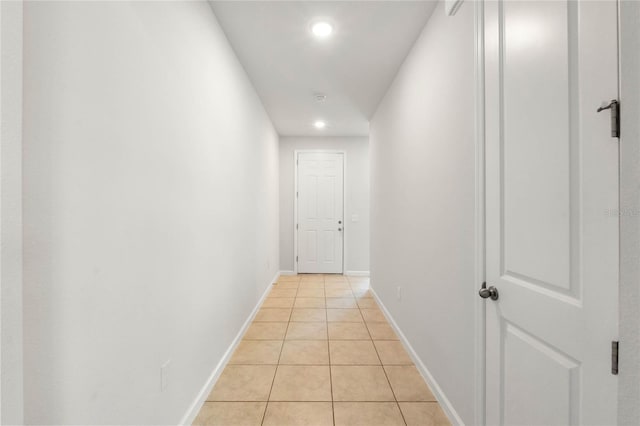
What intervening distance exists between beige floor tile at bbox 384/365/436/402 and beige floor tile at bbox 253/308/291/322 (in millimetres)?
1380

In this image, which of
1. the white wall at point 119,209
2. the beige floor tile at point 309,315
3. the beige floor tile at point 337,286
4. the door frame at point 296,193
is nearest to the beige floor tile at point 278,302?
the beige floor tile at point 309,315

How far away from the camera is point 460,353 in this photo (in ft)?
5.01

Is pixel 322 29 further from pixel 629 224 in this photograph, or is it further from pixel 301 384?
pixel 301 384

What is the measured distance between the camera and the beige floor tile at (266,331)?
8.88 ft

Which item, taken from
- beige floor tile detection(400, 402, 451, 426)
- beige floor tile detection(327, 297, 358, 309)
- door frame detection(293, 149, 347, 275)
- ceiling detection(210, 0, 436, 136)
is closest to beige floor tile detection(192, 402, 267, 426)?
beige floor tile detection(400, 402, 451, 426)

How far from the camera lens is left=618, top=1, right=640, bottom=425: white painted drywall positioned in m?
0.55

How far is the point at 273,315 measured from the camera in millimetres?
3283

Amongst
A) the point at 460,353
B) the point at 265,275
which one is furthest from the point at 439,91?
the point at 265,275

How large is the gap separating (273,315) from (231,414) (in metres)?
1.60

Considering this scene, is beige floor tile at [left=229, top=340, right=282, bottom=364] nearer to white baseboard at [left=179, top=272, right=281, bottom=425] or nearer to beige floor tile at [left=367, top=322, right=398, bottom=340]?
white baseboard at [left=179, top=272, right=281, bottom=425]

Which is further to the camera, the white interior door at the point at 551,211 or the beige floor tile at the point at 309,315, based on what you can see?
the beige floor tile at the point at 309,315

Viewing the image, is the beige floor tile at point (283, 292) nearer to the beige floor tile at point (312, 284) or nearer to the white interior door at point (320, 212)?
the beige floor tile at point (312, 284)

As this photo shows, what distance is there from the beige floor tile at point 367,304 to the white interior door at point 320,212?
60.9 inches

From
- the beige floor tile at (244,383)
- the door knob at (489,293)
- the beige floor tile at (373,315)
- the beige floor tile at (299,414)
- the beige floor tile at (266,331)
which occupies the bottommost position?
the beige floor tile at (373,315)
